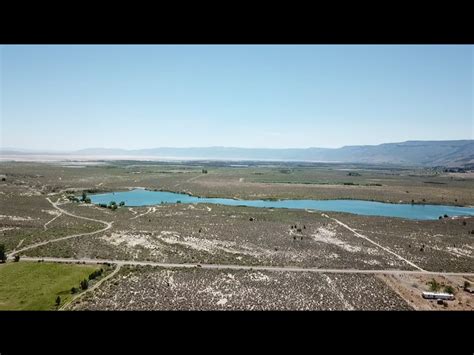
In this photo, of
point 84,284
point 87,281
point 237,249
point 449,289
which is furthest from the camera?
point 237,249

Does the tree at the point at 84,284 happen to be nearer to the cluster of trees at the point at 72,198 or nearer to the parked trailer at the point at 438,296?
the parked trailer at the point at 438,296

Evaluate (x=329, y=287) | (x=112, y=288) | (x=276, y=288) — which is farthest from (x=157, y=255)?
(x=329, y=287)

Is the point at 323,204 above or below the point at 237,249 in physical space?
below

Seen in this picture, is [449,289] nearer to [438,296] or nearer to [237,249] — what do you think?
[438,296]

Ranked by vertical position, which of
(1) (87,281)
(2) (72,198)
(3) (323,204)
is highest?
(2) (72,198)

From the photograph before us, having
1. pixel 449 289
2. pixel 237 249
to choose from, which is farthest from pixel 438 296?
pixel 237 249

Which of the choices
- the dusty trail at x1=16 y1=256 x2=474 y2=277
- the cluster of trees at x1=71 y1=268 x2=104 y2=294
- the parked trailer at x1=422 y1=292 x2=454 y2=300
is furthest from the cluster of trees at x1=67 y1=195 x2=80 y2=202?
the parked trailer at x1=422 y1=292 x2=454 y2=300

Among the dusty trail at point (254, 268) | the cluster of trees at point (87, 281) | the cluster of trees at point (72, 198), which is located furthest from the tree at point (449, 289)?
the cluster of trees at point (72, 198)

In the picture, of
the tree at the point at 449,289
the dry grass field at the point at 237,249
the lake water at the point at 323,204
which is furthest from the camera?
the lake water at the point at 323,204
